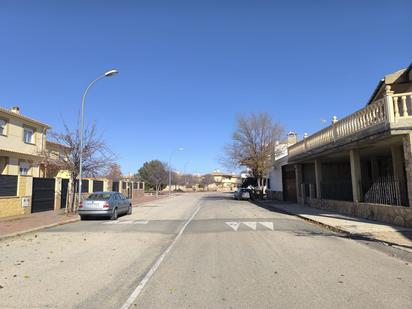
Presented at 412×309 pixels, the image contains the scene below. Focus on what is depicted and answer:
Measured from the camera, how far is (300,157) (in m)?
26.4

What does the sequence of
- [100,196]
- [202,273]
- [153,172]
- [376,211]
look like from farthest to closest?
[153,172]
[100,196]
[376,211]
[202,273]

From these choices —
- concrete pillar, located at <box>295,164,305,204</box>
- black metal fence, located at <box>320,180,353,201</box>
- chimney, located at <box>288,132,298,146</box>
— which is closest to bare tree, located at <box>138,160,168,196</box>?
chimney, located at <box>288,132,298,146</box>

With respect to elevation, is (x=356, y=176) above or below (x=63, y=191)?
above

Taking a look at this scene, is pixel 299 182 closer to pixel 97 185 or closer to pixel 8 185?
pixel 97 185

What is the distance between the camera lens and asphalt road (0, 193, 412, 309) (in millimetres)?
5484

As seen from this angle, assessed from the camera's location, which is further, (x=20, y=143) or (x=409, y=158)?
(x=20, y=143)

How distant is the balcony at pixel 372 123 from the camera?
525 inches

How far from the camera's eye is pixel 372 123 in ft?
49.7

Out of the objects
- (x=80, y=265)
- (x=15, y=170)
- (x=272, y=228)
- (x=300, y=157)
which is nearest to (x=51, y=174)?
(x=15, y=170)

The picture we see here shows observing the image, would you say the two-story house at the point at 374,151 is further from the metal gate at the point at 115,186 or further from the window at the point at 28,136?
the metal gate at the point at 115,186

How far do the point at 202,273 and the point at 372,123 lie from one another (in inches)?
439

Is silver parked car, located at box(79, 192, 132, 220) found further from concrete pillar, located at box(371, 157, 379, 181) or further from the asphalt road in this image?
concrete pillar, located at box(371, 157, 379, 181)

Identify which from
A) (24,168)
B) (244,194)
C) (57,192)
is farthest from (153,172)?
(57,192)

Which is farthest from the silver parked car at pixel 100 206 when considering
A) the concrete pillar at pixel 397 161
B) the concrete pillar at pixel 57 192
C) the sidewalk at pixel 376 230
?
the concrete pillar at pixel 397 161
